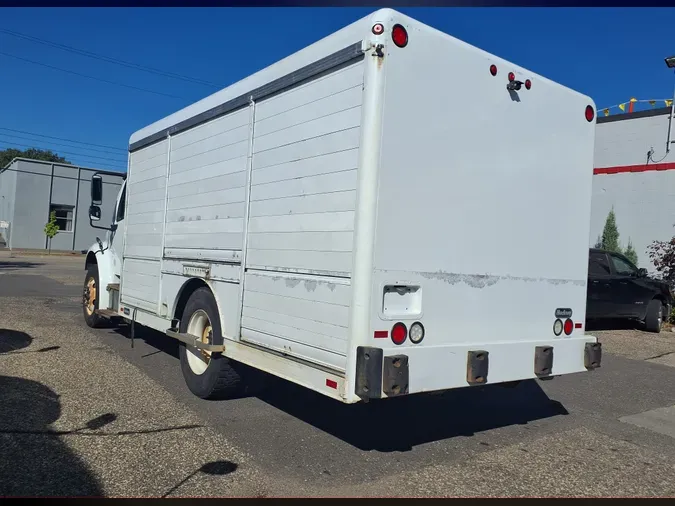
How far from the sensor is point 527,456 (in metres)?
4.66

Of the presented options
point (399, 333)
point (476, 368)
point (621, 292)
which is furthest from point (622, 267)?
point (399, 333)

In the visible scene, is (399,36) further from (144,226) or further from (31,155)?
(31,155)

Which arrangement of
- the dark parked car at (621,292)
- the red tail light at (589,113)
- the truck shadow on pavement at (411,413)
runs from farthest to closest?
the dark parked car at (621,292), the red tail light at (589,113), the truck shadow on pavement at (411,413)

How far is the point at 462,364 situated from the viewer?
426 cm

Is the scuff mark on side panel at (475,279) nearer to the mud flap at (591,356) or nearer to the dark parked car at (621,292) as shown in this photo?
the mud flap at (591,356)

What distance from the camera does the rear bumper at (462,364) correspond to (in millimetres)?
3732

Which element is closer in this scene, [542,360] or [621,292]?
[542,360]

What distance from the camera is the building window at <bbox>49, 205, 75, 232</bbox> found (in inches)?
1676

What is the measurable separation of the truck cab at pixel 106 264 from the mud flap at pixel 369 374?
5235 mm

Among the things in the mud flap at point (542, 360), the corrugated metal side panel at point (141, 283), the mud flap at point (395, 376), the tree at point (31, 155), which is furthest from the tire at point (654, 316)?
the tree at point (31, 155)

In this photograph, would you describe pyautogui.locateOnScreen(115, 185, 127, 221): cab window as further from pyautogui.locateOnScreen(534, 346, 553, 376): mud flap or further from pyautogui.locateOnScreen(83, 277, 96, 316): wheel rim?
pyautogui.locateOnScreen(534, 346, 553, 376): mud flap

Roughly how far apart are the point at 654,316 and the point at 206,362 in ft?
34.6

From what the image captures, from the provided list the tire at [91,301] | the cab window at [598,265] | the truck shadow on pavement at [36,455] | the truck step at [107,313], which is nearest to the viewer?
the truck shadow on pavement at [36,455]

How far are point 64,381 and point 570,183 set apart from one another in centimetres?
534
